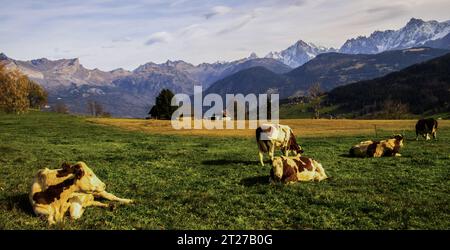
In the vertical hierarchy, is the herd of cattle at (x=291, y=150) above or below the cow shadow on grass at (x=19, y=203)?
above

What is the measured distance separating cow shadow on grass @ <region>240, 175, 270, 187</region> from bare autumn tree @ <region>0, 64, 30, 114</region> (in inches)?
4007

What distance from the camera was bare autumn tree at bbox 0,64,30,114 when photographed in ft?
361

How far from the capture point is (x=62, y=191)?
16.5 meters

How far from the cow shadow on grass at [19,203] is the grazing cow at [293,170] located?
11.6 meters

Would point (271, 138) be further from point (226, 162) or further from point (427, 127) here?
point (427, 127)

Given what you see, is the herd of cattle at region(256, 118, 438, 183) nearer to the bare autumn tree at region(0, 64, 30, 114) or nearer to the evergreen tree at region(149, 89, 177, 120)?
the bare autumn tree at region(0, 64, 30, 114)

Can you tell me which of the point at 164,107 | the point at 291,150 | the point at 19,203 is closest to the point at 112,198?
the point at 19,203

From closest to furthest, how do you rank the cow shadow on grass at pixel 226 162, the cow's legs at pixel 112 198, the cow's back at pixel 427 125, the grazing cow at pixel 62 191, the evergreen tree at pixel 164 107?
the grazing cow at pixel 62 191 → the cow's legs at pixel 112 198 → the cow shadow on grass at pixel 226 162 → the cow's back at pixel 427 125 → the evergreen tree at pixel 164 107

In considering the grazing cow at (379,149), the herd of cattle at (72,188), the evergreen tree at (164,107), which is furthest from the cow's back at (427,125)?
the evergreen tree at (164,107)

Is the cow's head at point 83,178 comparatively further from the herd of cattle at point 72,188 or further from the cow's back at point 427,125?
the cow's back at point 427,125

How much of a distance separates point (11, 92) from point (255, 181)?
10470 cm

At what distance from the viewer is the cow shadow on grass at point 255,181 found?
22797 millimetres

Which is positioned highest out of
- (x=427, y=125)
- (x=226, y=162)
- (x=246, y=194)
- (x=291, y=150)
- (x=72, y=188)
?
(x=427, y=125)
